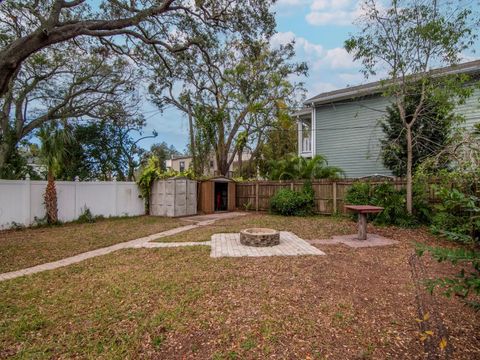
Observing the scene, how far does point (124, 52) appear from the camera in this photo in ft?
34.8

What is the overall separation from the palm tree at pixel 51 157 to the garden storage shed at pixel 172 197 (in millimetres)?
3999

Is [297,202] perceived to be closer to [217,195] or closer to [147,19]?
[217,195]

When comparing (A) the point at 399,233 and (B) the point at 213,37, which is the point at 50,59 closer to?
(B) the point at 213,37

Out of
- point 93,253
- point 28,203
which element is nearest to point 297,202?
point 93,253

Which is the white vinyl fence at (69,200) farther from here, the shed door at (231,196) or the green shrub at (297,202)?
the green shrub at (297,202)

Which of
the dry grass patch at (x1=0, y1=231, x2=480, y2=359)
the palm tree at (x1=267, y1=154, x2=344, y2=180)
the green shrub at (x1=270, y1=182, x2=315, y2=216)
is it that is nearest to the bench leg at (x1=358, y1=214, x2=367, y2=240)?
the dry grass patch at (x1=0, y1=231, x2=480, y2=359)

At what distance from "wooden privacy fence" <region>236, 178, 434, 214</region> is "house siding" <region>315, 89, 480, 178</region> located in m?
2.60

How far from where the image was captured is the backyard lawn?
2.79 m

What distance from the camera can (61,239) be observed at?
7.83 metres

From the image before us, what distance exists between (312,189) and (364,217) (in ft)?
16.6

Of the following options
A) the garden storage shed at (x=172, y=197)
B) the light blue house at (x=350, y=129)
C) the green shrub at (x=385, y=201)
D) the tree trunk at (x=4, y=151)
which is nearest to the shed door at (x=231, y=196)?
the garden storage shed at (x=172, y=197)

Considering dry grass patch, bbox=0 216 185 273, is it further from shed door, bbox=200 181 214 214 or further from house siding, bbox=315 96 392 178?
house siding, bbox=315 96 392 178

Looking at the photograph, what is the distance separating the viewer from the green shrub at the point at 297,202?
39.4 ft

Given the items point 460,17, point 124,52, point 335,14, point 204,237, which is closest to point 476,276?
point 204,237
